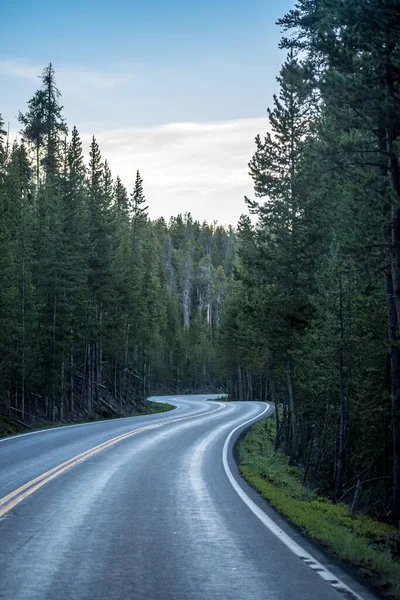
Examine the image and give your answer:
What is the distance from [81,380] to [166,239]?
10396cm

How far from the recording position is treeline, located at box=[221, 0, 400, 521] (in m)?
12.5

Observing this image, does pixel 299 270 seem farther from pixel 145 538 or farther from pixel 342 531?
pixel 145 538

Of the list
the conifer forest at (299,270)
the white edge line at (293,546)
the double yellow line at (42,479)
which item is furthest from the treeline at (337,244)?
the double yellow line at (42,479)

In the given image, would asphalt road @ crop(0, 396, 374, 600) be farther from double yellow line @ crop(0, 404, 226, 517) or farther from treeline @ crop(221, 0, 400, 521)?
treeline @ crop(221, 0, 400, 521)

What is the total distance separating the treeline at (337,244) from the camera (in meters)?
12.5

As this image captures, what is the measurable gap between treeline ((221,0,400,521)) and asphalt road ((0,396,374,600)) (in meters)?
4.12

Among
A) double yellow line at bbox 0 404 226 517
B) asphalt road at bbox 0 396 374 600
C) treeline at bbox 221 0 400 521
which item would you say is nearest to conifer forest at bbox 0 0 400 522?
treeline at bbox 221 0 400 521

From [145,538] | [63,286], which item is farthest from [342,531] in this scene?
[63,286]

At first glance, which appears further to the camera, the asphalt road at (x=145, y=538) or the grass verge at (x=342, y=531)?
the grass verge at (x=342, y=531)

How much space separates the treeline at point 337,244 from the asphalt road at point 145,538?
4124mm

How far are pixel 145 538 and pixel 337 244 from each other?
1096 cm

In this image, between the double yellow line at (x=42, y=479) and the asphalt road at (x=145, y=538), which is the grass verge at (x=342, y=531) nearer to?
the asphalt road at (x=145, y=538)

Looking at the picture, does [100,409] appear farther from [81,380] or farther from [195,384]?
[195,384]

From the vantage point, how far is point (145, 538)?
8.50 m
